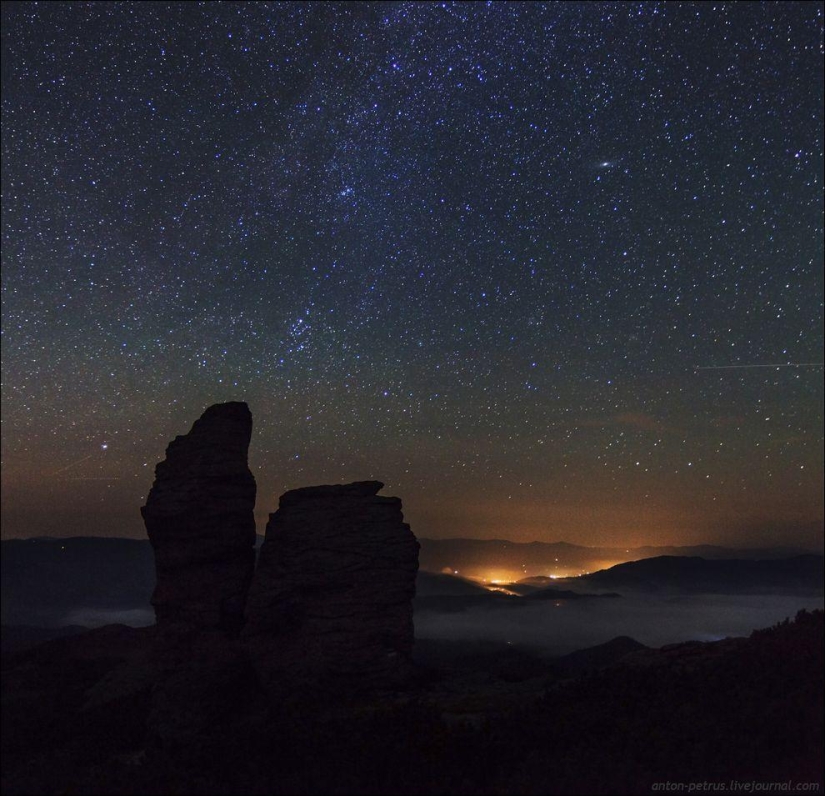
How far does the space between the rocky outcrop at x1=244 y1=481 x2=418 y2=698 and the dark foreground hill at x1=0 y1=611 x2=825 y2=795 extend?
5.05 ft

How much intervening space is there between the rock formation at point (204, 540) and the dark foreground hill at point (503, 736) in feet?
10.3

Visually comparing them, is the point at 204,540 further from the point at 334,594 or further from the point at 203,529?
the point at 334,594

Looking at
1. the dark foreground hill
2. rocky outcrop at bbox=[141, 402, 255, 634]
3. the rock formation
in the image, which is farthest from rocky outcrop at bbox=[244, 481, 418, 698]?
rocky outcrop at bbox=[141, 402, 255, 634]

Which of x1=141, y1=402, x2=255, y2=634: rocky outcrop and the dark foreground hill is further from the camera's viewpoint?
x1=141, y1=402, x2=255, y2=634: rocky outcrop

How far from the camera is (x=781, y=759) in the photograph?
11.6 metres

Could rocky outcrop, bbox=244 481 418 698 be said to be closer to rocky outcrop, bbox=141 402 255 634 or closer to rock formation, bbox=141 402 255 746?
rock formation, bbox=141 402 255 746

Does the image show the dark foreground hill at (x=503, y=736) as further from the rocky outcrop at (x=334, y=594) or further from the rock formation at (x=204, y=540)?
the rock formation at (x=204, y=540)

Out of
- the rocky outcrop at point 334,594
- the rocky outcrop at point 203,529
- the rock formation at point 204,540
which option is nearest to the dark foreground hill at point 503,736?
the rocky outcrop at point 334,594

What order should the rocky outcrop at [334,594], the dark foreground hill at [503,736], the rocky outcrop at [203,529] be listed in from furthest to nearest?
the rocky outcrop at [203,529], the rocky outcrop at [334,594], the dark foreground hill at [503,736]

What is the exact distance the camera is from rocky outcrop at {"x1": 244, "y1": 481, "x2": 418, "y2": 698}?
24.9m

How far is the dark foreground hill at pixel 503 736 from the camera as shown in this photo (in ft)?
39.8

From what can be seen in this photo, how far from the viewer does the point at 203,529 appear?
28734 mm

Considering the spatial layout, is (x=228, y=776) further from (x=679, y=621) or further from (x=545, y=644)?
(x=679, y=621)

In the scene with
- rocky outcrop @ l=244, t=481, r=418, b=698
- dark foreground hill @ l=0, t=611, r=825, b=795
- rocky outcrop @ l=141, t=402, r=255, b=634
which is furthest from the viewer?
rocky outcrop @ l=141, t=402, r=255, b=634
